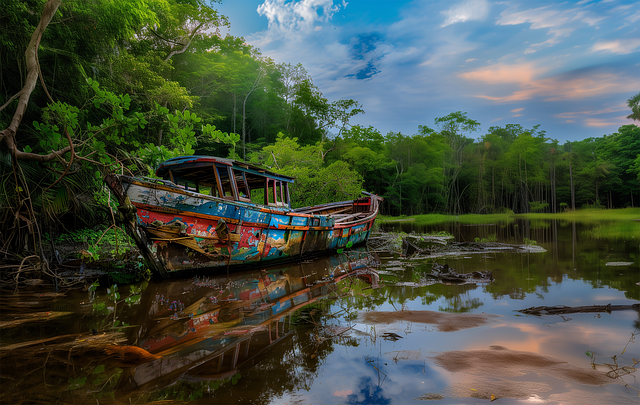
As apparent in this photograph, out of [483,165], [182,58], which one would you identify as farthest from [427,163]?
[182,58]

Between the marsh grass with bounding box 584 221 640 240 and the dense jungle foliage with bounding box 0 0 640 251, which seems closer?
the dense jungle foliage with bounding box 0 0 640 251

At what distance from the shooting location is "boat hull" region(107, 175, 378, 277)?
21.1ft

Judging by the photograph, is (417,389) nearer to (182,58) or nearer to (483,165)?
(182,58)

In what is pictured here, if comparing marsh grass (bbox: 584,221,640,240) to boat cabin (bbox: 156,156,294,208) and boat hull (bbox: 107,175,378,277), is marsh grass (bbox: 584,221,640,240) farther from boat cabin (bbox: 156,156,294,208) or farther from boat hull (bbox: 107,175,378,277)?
boat cabin (bbox: 156,156,294,208)

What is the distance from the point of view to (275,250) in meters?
8.86

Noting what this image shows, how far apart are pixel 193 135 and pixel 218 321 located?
5853 millimetres

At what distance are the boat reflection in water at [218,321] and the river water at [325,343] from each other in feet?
0.07

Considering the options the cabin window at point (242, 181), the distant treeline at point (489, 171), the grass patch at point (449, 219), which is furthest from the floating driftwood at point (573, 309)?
the distant treeline at point (489, 171)

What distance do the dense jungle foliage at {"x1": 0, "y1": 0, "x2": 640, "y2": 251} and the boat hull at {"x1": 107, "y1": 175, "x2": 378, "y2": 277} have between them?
0.85 metres

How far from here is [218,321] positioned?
4383 millimetres

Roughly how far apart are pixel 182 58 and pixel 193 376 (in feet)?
87.2

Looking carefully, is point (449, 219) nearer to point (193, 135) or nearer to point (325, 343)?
point (193, 135)

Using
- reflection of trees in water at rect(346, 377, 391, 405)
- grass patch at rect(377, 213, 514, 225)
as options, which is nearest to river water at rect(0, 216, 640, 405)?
reflection of trees in water at rect(346, 377, 391, 405)

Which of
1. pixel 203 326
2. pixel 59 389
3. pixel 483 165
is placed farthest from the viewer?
pixel 483 165
